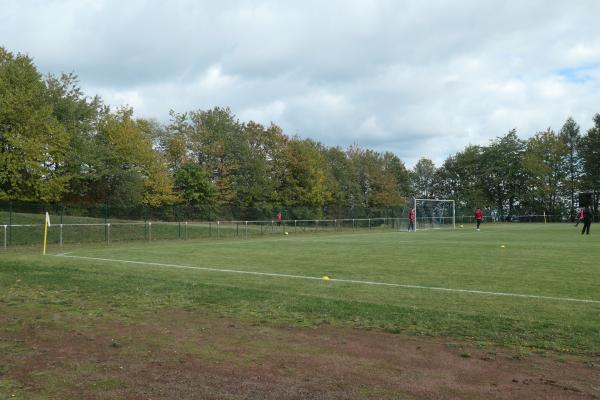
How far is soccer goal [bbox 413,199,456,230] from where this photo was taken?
4950 centimetres

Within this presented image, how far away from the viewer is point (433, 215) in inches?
2046

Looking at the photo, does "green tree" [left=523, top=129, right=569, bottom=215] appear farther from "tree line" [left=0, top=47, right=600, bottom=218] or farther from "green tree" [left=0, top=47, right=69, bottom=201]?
"green tree" [left=0, top=47, right=69, bottom=201]

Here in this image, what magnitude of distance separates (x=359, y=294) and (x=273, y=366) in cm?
457

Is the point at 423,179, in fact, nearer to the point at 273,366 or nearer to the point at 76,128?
the point at 76,128

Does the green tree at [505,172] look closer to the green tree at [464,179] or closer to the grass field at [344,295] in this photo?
the green tree at [464,179]

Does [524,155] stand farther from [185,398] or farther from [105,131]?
[185,398]

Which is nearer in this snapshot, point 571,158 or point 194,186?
point 194,186

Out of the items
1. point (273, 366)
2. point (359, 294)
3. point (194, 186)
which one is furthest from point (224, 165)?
point (273, 366)

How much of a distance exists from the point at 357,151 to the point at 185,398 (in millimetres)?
73513

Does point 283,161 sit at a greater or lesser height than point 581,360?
greater

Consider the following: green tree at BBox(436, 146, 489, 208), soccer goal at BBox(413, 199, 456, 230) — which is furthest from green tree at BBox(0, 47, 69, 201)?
green tree at BBox(436, 146, 489, 208)

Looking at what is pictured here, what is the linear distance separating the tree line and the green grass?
66.8 ft

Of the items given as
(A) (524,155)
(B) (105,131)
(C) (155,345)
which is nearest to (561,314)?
(C) (155,345)

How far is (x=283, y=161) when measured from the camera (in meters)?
59.8
